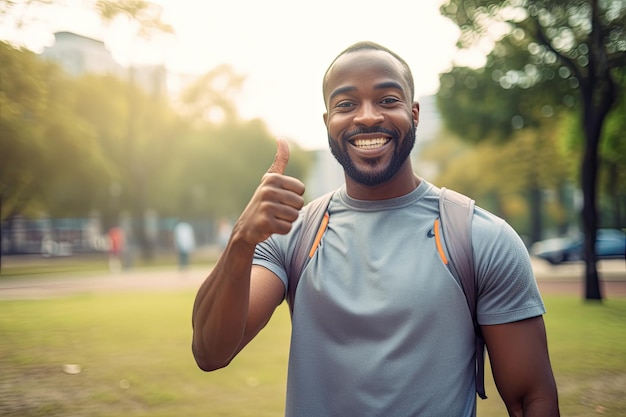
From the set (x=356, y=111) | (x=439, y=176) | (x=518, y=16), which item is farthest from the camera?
(x=439, y=176)

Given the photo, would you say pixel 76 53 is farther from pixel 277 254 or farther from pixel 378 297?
pixel 378 297

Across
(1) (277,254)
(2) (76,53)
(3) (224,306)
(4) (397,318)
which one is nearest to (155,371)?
(2) (76,53)

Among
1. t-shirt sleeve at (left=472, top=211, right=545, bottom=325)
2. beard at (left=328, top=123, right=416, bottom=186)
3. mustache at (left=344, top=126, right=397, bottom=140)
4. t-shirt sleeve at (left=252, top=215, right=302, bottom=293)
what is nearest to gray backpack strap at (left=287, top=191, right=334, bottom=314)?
t-shirt sleeve at (left=252, top=215, right=302, bottom=293)

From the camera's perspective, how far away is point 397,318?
1.91 m

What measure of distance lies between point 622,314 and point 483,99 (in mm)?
Answer: 11621

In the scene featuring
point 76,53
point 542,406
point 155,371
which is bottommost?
point 155,371

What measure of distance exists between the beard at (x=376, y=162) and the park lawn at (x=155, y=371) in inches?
77.9

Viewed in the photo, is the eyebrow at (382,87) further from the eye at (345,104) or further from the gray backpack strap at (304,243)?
the gray backpack strap at (304,243)

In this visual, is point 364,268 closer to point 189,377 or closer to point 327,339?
point 327,339

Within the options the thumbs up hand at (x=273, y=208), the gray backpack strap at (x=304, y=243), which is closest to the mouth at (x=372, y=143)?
the gray backpack strap at (x=304, y=243)

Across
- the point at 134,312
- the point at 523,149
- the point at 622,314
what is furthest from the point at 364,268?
the point at 523,149

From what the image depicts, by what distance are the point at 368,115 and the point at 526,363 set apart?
84 cm

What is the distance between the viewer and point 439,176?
50.0m

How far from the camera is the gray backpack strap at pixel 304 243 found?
2.11 m
